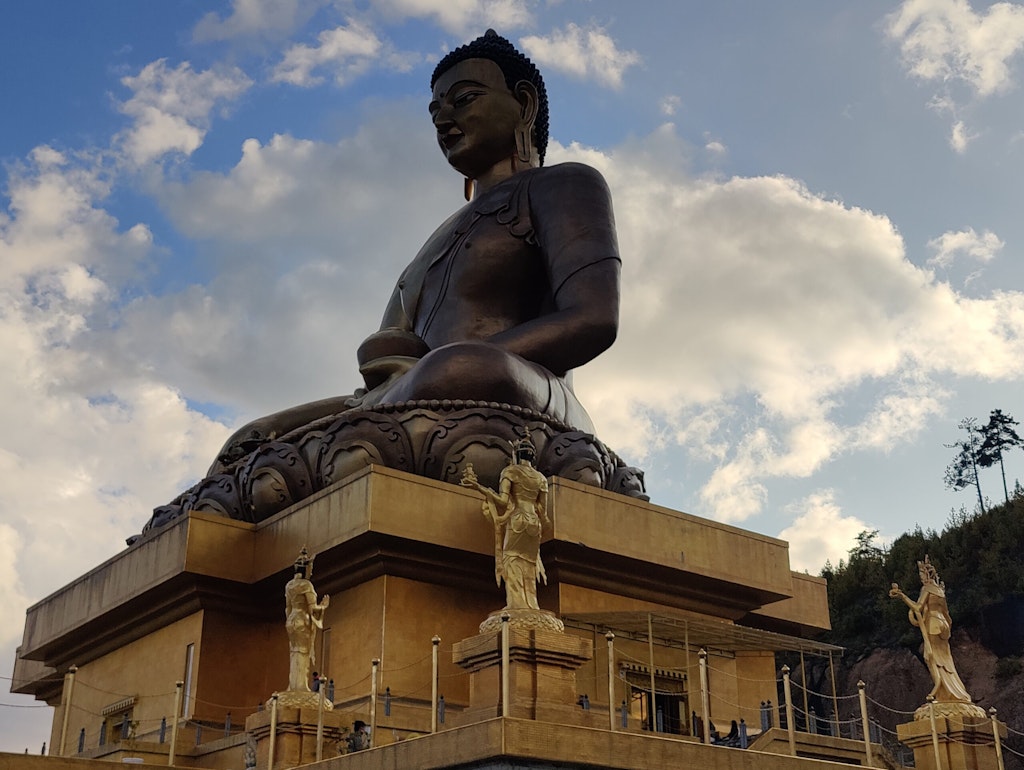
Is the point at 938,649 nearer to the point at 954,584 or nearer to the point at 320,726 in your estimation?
the point at 320,726

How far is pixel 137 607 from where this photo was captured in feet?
39.1

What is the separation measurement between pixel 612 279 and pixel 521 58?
11.6 feet

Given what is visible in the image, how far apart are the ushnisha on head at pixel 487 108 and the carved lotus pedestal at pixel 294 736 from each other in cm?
827

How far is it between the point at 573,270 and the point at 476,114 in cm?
283

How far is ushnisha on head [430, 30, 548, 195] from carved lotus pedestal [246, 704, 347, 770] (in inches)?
326

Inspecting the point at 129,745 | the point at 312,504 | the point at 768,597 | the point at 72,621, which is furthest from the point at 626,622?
the point at 72,621

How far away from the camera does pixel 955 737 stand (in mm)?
9695

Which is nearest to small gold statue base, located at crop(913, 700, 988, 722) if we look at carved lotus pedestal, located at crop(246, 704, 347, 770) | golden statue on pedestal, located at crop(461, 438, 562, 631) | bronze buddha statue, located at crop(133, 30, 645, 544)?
bronze buddha statue, located at crop(133, 30, 645, 544)

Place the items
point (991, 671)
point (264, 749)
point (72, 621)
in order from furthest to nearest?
point (991, 671)
point (72, 621)
point (264, 749)

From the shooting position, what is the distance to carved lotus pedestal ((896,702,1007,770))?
9.66 m

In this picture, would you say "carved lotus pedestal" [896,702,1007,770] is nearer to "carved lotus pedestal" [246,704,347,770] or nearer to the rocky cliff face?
"carved lotus pedestal" [246,704,347,770]

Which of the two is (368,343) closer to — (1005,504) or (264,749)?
(264,749)

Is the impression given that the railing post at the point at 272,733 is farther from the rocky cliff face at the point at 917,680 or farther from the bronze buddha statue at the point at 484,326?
the rocky cliff face at the point at 917,680

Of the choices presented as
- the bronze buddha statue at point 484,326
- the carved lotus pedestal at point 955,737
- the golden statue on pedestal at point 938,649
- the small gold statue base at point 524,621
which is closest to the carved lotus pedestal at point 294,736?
the small gold statue base at point 524,621
